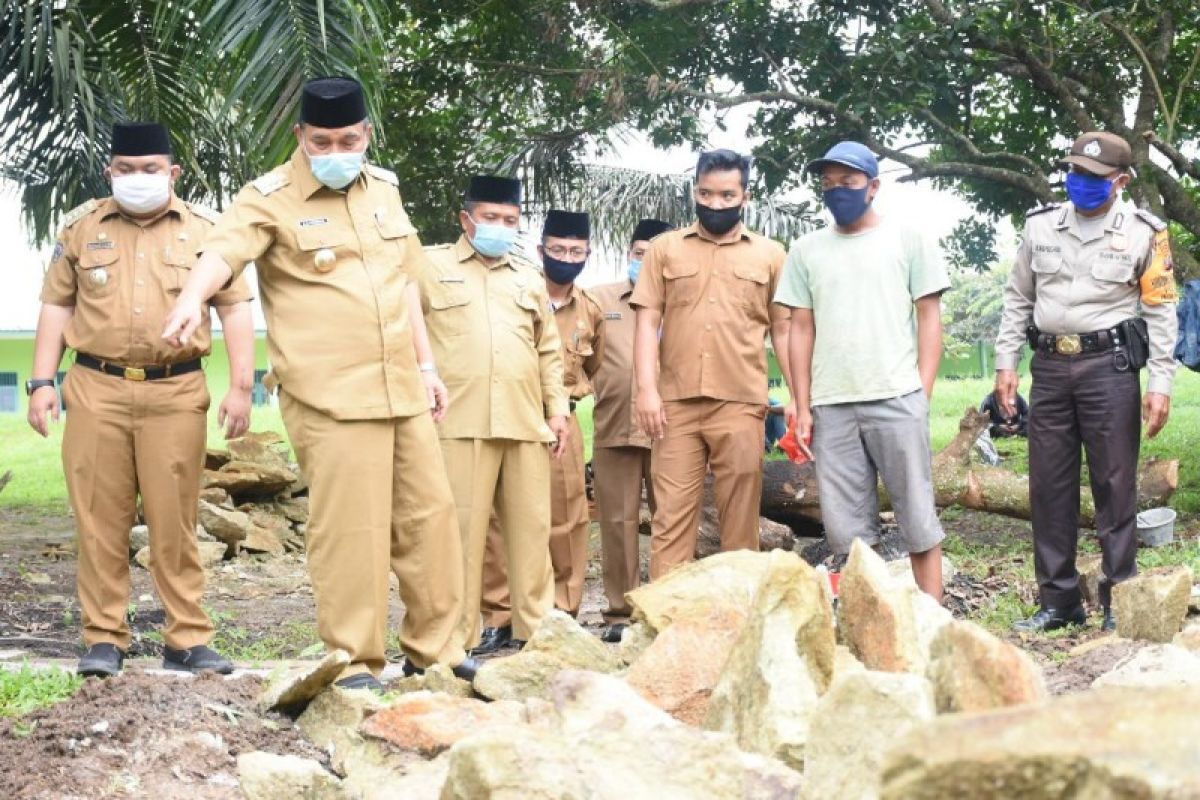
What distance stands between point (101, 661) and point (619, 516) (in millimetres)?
2844

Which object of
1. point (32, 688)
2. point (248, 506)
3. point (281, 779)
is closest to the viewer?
point (281, 779)

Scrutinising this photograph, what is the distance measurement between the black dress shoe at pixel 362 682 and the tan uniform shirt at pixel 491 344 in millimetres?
1447

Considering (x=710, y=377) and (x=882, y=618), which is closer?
(x=882, y=618)

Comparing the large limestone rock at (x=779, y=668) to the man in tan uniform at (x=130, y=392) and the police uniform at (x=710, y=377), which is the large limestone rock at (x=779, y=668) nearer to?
the man in tan uniform at (x=130, y=392)

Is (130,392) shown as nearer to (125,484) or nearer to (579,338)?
(125,484)

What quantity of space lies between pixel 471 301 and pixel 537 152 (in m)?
7.11

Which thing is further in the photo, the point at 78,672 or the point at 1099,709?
the point at 78,672

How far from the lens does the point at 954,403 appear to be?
70.9 ft

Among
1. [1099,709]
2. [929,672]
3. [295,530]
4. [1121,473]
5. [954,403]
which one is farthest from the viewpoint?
[954,403]

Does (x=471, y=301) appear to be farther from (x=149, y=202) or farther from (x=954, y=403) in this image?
(x=954, y=403)

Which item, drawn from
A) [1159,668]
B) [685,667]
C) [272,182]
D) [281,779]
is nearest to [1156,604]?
[1159,668]

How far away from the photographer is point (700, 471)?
6.61m

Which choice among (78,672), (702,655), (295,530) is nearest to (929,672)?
(702,655)

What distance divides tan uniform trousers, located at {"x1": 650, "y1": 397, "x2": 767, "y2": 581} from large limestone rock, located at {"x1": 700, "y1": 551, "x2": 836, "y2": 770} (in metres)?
2.43
